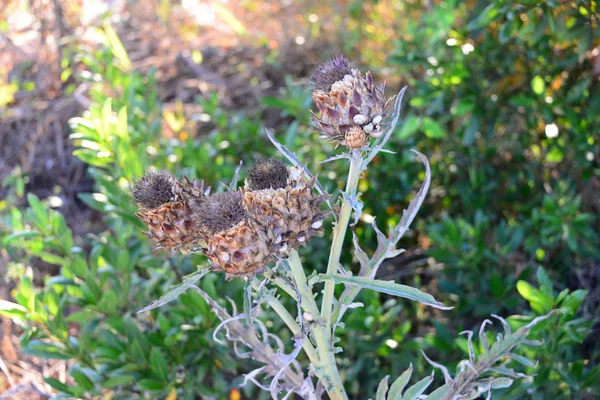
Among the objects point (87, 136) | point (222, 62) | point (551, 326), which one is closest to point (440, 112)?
point (551, 326)

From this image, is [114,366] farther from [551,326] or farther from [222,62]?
[222,62]

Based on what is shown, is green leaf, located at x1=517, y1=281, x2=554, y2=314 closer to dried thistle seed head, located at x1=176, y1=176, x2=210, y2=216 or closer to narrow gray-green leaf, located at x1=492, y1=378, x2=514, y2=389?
narrow gray-green leaf, located at x1=492, y1=378, x2=514, y2=389

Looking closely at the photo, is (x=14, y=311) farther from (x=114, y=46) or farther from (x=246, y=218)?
(x=114, y=46)

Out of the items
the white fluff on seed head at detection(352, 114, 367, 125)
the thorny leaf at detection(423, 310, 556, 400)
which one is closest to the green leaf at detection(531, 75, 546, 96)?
the thorny leaf at detection(423, 310, 556, 400)

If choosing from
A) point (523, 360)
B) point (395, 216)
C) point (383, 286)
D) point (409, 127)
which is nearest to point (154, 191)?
point (383, 286)

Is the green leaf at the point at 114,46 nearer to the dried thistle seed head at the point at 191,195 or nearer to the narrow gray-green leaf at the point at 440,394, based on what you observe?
the dried thistle seed head at the point at 191,195

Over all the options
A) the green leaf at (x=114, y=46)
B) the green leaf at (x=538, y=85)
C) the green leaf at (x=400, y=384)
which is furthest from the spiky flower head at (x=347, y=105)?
the green leaf at (x=114, y=46)

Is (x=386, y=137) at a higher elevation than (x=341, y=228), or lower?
higher
